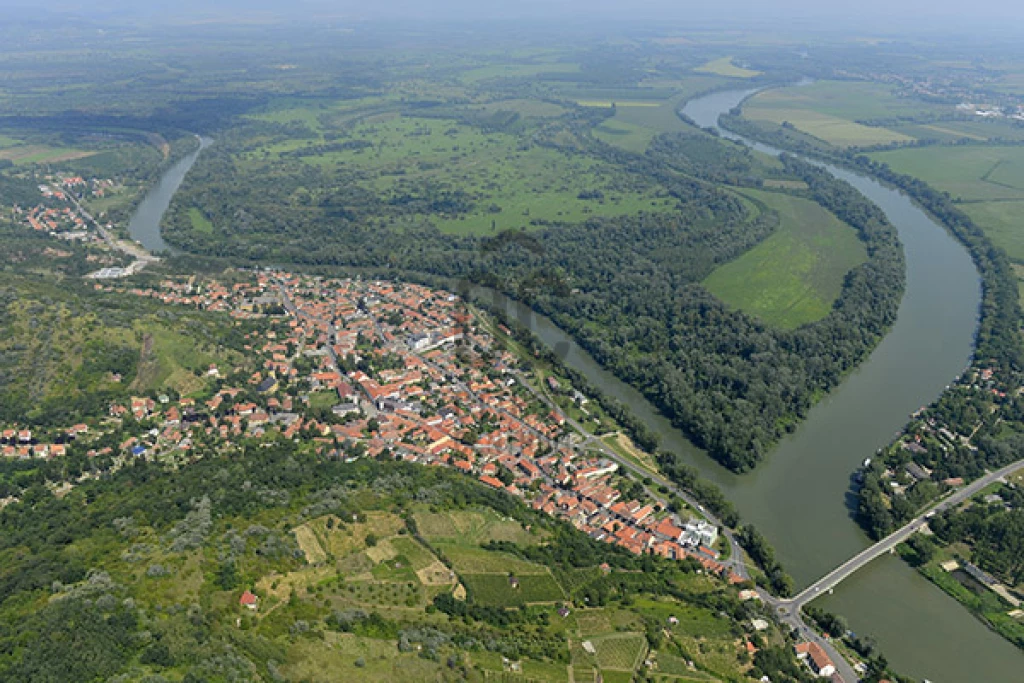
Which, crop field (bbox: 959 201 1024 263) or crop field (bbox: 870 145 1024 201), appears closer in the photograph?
crop field (bbox: 959 201 1024 263)

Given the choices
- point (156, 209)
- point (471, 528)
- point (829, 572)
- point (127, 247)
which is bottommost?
point (829, 572)

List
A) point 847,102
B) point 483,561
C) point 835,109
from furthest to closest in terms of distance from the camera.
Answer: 1. point 847,102
2. point 835,109
3. point 483,561

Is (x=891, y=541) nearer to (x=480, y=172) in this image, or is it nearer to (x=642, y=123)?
(x=480, y=172)

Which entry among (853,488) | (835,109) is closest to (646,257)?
(853,488)

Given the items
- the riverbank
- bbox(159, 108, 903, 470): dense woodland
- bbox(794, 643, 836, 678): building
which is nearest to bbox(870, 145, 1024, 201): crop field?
bbox(159, 108, 903, 470): dense woodland

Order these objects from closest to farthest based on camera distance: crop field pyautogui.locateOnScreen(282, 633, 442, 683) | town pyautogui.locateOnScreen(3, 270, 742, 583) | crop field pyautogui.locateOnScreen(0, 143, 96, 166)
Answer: crop field pyautogui.locateOnScreen(282, 633, 442, 683) < town pyautogui.locateOnScreen(3, 270, 742, 583) < crop field pyautogui.locateOnScreen(0, 143, 96, 166)

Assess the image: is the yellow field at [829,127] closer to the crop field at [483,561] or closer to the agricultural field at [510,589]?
the crop field at [483,561]

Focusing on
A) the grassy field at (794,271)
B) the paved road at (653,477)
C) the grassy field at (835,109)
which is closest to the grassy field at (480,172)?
the grassy field at (794,271)

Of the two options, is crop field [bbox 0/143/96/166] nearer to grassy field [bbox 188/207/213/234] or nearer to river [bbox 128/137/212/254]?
river [bbox 128/137/212/254]
